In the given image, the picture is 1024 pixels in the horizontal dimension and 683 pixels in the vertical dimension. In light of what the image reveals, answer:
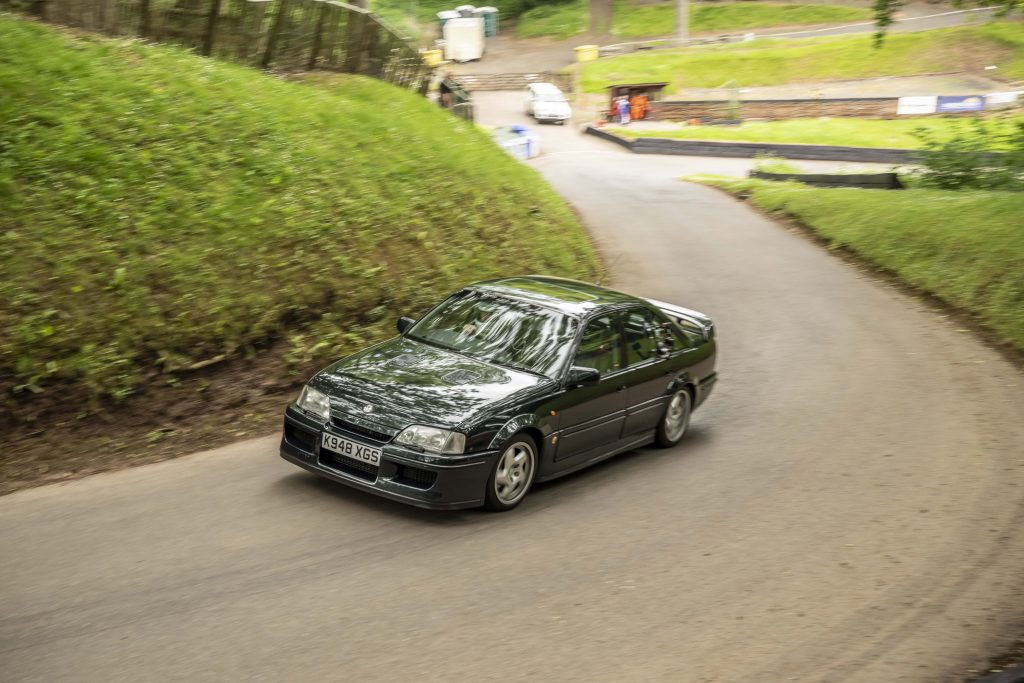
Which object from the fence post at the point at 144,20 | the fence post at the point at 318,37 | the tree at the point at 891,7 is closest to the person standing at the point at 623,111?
the tree at the point at 891,7

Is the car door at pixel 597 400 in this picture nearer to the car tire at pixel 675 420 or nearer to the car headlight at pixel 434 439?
the car tire at pixel 675 420

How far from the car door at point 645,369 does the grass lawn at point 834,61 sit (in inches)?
2071

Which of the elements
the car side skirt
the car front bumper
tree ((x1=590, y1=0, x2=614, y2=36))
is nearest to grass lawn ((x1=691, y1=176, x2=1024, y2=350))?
the car side skirt

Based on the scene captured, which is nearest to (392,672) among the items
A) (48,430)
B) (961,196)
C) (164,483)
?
(164,483)

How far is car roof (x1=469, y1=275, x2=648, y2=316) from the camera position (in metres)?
8.73

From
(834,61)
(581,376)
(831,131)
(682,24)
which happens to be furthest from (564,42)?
(581,376)

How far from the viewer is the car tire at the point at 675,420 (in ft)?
30.6

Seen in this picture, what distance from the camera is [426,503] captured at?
6.96 meters

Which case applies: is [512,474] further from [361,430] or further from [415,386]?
[361,430]

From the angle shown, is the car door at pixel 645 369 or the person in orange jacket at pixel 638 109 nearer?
the car door at pixel 645 369

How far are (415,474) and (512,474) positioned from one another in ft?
2.72

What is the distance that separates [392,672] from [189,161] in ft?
26.8

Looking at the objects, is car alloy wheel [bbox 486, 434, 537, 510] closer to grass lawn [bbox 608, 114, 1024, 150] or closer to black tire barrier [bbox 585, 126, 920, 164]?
black tire barrier [bbox 585, 126, 920, 164]

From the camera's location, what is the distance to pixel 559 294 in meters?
9.05
